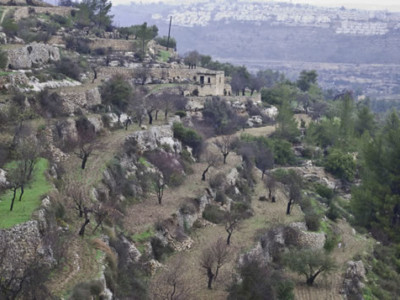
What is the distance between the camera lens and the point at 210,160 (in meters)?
46.9

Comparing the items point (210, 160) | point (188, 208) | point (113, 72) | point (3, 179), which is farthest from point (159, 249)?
point (113, 72)

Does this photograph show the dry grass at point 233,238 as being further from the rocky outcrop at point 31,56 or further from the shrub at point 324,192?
the rocky outcrop at point 31,56

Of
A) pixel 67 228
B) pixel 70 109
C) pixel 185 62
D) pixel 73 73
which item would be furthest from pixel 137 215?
pixel 185 62

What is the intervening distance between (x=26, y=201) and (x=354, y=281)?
62.5 ft

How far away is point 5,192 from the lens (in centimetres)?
2823

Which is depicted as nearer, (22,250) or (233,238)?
(22,250)

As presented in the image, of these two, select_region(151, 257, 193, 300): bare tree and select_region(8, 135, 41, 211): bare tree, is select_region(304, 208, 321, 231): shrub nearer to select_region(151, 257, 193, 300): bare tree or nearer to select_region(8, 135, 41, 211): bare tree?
select_region(151, 257, 193, 300): bare tree

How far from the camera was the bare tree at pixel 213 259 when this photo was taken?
94.4 feet

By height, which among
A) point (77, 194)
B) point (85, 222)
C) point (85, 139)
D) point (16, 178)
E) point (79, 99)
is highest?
point (16, 178)

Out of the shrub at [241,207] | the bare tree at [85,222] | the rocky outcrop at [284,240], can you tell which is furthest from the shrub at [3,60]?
the rocky outcrop at [284,240]

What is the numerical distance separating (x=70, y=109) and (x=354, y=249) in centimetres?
2235

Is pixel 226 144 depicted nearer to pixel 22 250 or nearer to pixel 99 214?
pixel 99 214

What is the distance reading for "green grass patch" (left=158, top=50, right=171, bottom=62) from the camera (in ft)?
259

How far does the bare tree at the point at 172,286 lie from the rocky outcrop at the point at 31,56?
25455 mm
